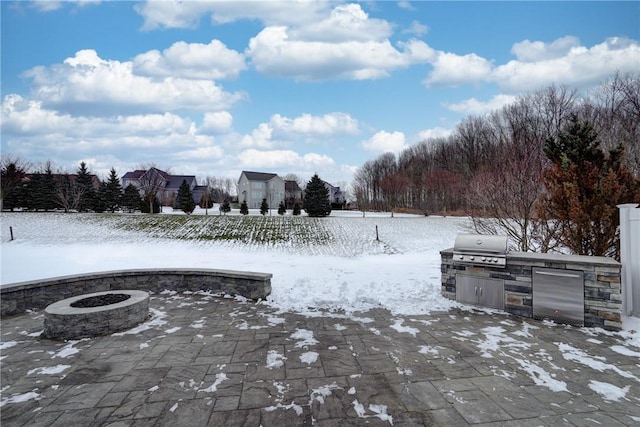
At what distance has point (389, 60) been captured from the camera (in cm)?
995

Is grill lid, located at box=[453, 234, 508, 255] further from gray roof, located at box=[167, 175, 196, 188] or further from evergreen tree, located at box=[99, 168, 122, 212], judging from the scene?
gray roof, located at box=[167, 175, 196, 188]

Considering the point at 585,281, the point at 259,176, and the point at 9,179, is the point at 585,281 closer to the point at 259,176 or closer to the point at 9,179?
the point at 9,179

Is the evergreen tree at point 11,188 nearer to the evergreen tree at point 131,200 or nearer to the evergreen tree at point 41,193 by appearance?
the evergreen tree at point 41,193

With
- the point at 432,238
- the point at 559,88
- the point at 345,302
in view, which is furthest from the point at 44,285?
the point at 559,88

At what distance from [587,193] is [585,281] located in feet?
7.76

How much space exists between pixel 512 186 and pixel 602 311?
4.80 metres

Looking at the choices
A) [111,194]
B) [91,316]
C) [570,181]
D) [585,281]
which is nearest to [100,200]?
[111,194]

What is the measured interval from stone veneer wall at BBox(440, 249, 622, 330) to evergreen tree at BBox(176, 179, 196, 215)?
1018 inches

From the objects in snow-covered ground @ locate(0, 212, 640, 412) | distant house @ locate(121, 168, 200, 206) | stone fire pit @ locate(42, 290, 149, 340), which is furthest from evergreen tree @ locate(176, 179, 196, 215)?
stone fire pit @ locate(42, 290, 149, 340)

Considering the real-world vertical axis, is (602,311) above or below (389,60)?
below

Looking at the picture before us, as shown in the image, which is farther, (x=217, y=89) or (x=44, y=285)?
(x=217, y=89)

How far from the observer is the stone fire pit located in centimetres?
410

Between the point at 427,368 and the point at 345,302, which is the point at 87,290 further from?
the point at 427,368

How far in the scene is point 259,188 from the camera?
44.3 metres
